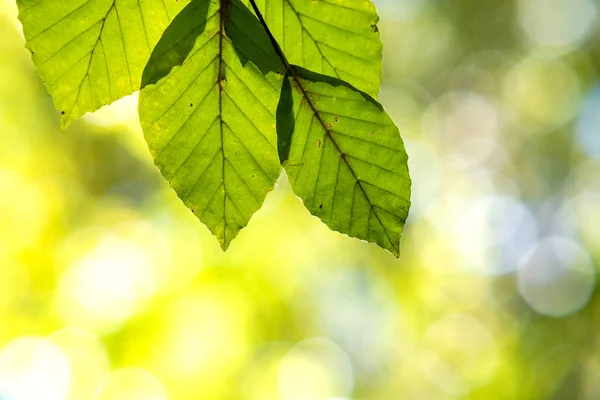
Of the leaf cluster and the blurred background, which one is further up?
the blurred background

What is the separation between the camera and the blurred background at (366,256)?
30.7 feet

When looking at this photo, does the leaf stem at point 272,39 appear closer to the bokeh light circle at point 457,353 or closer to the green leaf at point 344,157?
the green leaf at point 344,157

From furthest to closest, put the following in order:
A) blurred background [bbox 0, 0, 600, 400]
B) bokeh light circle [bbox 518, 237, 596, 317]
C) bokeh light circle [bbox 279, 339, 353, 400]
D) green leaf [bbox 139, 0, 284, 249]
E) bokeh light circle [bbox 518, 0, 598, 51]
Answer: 1. bokeh light circle [bbox 279, 339, 353, 400]
2. bokeh light circle [bbox 518, 0, 598, 51]
3. bokeh light circle [bbox 518, 237, 596, 317]
4. blurred background [bbox 0, 0, 600, 400]
5. green leaf [bbox 139, 0, 284, 249]

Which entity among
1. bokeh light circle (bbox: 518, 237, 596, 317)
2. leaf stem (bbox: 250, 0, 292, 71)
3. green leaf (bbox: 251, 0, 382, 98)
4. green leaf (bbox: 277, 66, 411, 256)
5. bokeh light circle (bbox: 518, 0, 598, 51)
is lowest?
green leaf (bbox: 277, 66, 411, 256)

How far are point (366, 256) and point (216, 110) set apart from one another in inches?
386

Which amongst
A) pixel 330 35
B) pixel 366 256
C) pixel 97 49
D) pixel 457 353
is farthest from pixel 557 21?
pixel 97 49

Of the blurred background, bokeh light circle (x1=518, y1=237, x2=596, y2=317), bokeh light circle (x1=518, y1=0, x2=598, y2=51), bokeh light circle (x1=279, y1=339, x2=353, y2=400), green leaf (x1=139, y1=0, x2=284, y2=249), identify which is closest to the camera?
green leaf (x1=139, y1=0, x2=284, y2=249)

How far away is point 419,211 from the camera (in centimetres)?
1079

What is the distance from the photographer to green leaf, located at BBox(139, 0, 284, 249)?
53 cm

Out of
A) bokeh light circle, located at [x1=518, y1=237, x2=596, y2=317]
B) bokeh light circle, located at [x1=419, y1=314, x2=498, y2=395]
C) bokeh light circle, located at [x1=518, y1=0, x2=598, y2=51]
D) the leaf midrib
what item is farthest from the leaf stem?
bokeh light circle, located at [x1=518, y1=0, x2=598, y2=51]

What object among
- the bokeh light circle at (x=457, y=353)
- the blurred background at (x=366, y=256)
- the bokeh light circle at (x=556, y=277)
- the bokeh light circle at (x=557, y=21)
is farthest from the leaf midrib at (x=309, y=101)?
the bokeh light circle at (x=557, y=21)

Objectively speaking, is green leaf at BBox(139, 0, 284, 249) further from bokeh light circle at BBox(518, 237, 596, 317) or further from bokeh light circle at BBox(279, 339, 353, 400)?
bokeh light circle at BBox(518, 237, 596, 317)

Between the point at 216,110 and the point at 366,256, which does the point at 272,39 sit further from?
the point at 366,256

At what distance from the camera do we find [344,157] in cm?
58
